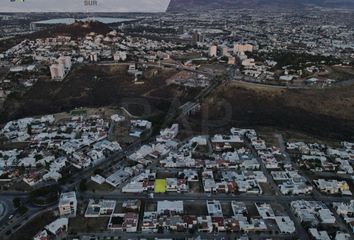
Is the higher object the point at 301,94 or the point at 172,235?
the point at 301,94

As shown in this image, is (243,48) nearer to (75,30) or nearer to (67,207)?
(75,30)

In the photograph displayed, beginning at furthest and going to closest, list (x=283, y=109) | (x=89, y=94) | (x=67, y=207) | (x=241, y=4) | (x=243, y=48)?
(x=241, y=4) < (x=243, y=48) < (x=89, y=94) < (x=283, y=109) < (x=67, y=207)

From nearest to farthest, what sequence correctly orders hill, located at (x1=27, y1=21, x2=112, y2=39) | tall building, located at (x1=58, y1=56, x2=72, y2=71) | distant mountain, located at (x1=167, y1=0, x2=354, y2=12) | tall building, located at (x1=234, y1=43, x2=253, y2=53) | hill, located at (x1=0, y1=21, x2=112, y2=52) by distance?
tall building, located at (x1=58, y1=56, x2=72, y2=71) < tall building, located at (x1=234, y1=43, x2=253, y2=53) < hill, located at (x1=0, y1=21, x2=112, y2=52) < hill, located at (x1=27, y1=21, x2=112, y2=39) < distant mountain, located at (x1=167, y1=0, x2=354, y2=12)

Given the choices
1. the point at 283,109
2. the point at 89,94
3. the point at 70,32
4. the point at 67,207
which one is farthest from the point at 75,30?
the point at 67,207

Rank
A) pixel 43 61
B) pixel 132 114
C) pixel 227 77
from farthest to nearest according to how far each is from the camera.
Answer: pixel 43 61 → pixel 227 77 → pixel 132 114

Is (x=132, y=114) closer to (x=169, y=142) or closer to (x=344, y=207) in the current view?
(x=169, y=142)

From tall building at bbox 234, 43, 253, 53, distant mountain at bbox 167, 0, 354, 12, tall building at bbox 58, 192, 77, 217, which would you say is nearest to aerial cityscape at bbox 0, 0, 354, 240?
tall building at bbox 58, 192, 77, 217

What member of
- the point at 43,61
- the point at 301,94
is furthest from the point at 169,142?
the point at 43,61

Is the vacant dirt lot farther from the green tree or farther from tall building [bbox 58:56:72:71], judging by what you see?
the green tree
